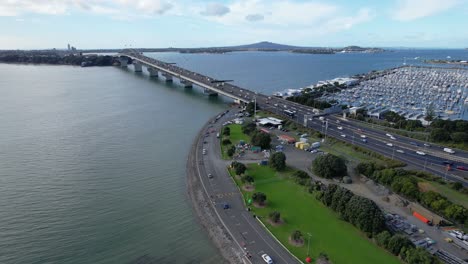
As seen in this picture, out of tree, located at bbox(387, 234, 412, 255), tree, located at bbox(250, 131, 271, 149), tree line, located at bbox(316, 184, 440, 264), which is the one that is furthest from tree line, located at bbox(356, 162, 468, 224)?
tree, located at bbox(250, 131, 271, 149)

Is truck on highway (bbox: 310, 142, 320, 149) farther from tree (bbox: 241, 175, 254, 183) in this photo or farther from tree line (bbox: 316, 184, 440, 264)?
tree (bbox: 241, 175, 254, 183)

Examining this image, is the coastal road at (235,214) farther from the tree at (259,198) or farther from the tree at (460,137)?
the tree at (460,137)

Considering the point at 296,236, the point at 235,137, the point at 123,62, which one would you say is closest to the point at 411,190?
the point at 296,236

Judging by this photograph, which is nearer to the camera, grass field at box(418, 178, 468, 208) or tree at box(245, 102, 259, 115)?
grass field at box(418, 178, 468, 208)

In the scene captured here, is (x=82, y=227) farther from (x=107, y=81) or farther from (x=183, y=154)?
(x=107, y=81)

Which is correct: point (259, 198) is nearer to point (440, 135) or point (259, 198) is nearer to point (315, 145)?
point (315, 145)

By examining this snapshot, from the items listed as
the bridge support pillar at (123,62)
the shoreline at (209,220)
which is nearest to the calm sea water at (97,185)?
the shoreline at (209,220)
